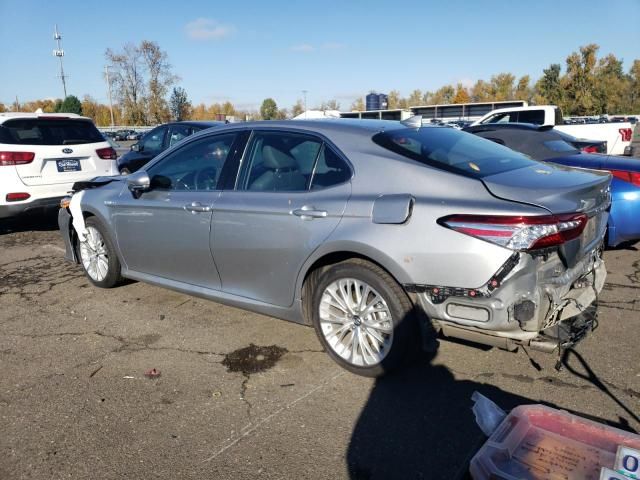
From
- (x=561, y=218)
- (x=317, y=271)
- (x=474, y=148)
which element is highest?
(x=474, y=148)

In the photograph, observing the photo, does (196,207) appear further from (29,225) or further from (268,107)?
(268,107)

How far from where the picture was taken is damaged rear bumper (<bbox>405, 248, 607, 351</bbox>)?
8.91ft

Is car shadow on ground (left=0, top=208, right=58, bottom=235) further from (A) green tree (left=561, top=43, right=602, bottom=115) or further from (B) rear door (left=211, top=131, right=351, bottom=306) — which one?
(A) green tree (left=561, top=43, right=602, bottom=115)

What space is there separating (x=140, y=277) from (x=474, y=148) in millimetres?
3110

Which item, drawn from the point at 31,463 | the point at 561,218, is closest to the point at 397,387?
the point at 561,218

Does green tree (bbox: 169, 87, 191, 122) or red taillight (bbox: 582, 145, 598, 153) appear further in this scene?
green tree (bbox: 169, 87, 191, 122)

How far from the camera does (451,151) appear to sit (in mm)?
3455

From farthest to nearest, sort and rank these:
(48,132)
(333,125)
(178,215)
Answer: (48,132), (178,215), (333,125)

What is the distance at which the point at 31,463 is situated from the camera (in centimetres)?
263

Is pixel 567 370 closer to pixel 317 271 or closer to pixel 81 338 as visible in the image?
pixel 317 271

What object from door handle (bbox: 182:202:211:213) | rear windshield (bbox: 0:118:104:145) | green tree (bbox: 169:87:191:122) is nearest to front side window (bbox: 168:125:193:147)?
rear windshield (bbox: 0:118:104:145)

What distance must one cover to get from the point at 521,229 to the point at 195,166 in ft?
8.82

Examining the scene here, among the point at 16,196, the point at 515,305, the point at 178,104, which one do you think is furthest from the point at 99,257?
the point at 178,104

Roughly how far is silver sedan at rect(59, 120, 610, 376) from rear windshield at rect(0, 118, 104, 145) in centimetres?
411
